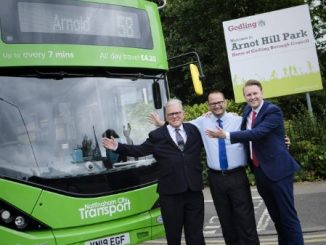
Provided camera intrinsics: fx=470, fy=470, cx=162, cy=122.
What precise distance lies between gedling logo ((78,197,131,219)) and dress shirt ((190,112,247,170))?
1105mm

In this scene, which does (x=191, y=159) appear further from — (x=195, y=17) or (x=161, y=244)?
(x=195, y=17)

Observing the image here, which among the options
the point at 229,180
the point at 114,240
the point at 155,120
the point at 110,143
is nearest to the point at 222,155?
the point at 229,180

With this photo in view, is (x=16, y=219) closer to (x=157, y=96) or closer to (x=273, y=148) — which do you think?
(x=157, y=96)

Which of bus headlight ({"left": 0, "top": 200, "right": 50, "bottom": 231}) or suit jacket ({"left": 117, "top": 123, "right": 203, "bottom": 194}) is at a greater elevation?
suit jacket ({"left": 117, "top": 123, "right": 203, "bottom": 194})

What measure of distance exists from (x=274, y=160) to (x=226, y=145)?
1.74ft

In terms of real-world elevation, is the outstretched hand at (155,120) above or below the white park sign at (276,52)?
below

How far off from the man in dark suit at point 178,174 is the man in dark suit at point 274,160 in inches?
25.4

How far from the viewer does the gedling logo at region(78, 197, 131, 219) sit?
513 centimetres

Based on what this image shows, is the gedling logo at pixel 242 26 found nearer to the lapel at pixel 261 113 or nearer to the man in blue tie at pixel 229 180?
the man in blue tie at pixel 229 180

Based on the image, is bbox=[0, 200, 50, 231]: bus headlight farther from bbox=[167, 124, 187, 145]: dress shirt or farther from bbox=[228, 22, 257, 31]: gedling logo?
bbox=[228, 22, 257, 31]: gedling logo

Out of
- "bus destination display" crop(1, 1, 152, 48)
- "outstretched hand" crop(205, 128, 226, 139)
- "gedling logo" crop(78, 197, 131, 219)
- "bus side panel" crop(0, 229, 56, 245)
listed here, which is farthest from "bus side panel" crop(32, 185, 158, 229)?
"bus destination display" crop(1, 1, 152, 48)

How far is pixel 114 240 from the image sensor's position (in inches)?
209

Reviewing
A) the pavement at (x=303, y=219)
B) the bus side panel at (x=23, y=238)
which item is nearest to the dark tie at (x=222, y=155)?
the bus side panel at (x=23, y=238)

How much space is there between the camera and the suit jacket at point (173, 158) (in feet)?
16.1
